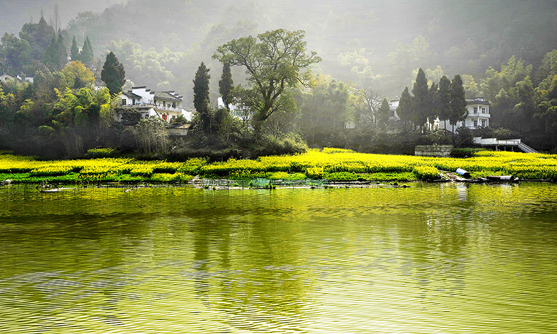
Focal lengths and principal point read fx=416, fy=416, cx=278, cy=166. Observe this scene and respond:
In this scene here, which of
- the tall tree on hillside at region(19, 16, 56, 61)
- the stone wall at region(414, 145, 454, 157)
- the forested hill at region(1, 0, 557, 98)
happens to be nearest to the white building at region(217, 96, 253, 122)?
the stone wall at region(414, 145, 454, 157)

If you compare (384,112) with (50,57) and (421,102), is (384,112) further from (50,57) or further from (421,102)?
(50,57)

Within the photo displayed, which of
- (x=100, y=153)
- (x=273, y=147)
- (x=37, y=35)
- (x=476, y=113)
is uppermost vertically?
(x=37, y=35)

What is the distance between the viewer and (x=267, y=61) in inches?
1468

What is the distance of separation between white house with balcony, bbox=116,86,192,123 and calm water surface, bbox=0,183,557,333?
31989 millimetres

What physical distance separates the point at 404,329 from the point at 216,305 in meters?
2.45

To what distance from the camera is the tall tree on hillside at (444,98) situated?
1836 inches

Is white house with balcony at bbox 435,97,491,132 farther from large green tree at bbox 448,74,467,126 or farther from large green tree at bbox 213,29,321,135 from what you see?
large green tree at bbox 213,29,321,135

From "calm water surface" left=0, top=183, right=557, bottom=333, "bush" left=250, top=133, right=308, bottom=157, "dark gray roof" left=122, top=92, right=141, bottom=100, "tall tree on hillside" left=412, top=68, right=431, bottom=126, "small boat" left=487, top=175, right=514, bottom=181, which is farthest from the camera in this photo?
"tall tree on hillside" left=412, top=68, right=431, bottom=126

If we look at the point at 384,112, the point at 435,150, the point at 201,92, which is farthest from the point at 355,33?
the point at 201,92

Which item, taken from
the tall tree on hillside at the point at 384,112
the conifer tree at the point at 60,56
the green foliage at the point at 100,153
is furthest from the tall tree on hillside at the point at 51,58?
the tall tree on hillside at the point at 384,112

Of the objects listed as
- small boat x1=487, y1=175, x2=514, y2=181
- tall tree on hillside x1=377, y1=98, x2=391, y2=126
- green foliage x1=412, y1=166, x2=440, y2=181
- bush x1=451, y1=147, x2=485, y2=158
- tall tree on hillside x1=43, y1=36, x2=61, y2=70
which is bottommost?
small boat x1=487, y1=175, x2=514, y2=181

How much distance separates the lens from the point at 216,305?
18.6 feet

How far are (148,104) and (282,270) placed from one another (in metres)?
43.3

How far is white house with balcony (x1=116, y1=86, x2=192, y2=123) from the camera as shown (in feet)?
148
